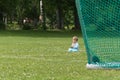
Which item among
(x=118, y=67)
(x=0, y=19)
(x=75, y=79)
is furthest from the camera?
(x=0, y=19)

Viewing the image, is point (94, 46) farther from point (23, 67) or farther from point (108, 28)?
point (23, 67)

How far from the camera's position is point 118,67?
12.4 m

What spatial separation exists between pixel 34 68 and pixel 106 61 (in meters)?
1.98

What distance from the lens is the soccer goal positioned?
12586mm

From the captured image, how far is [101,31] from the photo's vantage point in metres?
13.0

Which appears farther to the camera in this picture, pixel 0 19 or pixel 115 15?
pixel 0 19

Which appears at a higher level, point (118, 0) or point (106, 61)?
point (118, 0)

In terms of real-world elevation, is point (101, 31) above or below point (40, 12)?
above

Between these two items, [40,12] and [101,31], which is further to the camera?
[40,12]

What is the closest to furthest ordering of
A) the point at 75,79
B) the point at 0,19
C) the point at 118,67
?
1. the point at 75,79
2. the point at 118,67
3. the point at 0,19

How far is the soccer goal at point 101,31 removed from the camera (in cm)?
1259

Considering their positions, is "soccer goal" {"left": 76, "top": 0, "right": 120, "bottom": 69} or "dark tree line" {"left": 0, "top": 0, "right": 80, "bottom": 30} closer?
"soccer goal" {"left": 76, "top": 0, "right": 120, "bottom": 69}

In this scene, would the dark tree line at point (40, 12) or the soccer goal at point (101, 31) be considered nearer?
the soccer goal at point (101, 31)

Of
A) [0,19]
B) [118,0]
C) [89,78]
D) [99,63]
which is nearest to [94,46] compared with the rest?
[99,63]
